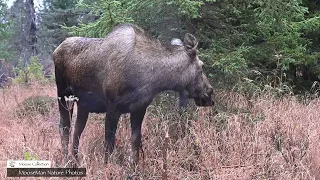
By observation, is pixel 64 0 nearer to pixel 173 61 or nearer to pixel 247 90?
pixel 247 90

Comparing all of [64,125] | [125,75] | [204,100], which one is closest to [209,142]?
[204,100]

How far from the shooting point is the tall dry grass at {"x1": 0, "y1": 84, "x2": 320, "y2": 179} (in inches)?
185

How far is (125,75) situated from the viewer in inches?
185

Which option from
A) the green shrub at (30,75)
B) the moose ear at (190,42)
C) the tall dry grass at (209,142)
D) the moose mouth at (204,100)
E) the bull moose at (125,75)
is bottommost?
the green shrub at (30,75)

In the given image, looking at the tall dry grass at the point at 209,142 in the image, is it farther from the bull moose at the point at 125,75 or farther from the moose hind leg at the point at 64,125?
the bull moose at the point at 125,75

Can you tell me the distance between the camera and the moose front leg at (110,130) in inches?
188

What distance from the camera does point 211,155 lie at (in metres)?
4.96

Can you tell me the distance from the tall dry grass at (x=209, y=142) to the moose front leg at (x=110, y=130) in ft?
0.38

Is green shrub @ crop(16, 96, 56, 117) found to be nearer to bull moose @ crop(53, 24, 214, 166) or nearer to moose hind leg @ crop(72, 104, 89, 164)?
moose hind leg @ crop(72, 104, 89, 164)

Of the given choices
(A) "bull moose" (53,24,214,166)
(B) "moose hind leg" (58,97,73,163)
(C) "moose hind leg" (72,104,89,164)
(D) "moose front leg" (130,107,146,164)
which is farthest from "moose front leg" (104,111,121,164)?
(C) "moose hind leg" (72,104,89,164)

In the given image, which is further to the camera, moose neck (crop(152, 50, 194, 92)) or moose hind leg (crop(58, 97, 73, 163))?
moose hind leg (crop(58, 97, 73, 163))

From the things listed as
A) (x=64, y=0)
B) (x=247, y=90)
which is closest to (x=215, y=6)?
(x=247, y=90)

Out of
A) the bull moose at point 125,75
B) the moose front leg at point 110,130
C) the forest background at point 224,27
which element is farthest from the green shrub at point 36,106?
the moose front leg at point 110,130

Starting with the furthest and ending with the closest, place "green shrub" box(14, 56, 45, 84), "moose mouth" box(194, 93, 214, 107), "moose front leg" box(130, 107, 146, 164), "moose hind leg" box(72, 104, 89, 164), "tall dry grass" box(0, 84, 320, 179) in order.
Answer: "green shrub" box(14, 56, 45, 84) → "moose hind leg" box(72, 104, 89, 164) → "moose mouth" box(194, 93, 214, 107) → "moose front leg" box(130, 107, 146, 164) → "tall dry grass" box(0, 84, 320, 179)
